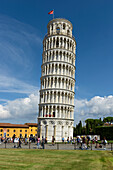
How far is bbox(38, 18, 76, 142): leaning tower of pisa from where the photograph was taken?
52.1 m

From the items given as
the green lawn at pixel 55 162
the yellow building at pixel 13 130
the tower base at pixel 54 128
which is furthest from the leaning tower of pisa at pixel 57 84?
the yellow building at pixel 13 130

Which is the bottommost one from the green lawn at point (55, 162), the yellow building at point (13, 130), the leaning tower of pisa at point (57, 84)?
the yellow building at point (13, 130)

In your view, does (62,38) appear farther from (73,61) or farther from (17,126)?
(17,126)

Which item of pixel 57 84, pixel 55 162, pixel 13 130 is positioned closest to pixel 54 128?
pixel 57 84

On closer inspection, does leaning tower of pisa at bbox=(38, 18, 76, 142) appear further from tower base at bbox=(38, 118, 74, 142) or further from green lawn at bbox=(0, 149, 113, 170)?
green lawn at bbox=(0, 149, 113, 170)

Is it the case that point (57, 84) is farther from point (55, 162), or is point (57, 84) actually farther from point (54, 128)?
point (55, 162)

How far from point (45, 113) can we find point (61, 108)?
4.96 meters

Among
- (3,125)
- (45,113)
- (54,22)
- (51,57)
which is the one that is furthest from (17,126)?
(54,22)

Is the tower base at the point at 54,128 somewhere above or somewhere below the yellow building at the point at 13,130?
above

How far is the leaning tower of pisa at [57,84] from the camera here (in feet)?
171

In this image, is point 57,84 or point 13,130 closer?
point 57,84

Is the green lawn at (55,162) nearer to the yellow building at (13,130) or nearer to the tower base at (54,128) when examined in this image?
the tower base at (54,128)

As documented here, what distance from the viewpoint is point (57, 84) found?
53844 millimetres

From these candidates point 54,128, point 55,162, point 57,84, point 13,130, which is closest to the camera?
point 55,162
